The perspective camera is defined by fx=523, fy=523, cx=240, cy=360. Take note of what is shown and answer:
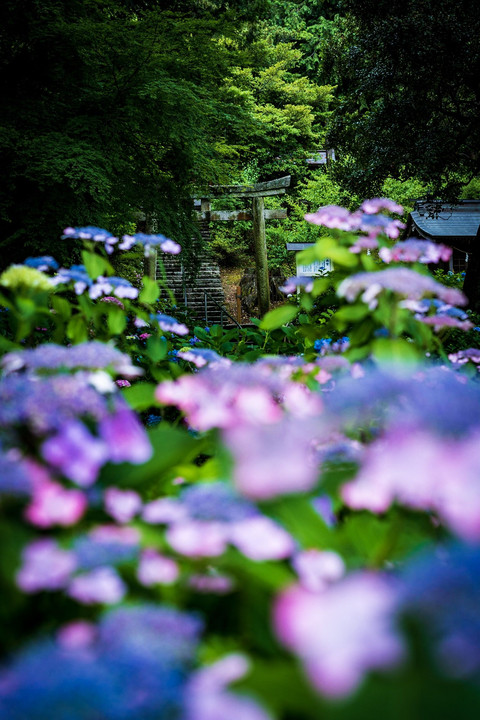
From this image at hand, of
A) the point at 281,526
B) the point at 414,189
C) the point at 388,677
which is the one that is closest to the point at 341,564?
the point at 281,526

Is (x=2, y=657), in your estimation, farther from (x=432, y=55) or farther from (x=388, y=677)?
(x=432, y=55)

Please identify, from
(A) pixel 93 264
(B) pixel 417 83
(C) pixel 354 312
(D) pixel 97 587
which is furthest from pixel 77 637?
(B) pixel 417 83

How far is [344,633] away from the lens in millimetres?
345

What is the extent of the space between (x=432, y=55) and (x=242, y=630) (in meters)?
8.41

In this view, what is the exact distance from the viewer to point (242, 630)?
65cm

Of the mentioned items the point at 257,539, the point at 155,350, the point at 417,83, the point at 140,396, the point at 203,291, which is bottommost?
the point at 203,291

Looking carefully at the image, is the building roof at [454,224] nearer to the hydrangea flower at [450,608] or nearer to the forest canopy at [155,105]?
the forest canopy at [155,105]

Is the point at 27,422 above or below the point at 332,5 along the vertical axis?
below

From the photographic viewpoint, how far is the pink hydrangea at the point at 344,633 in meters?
0.34

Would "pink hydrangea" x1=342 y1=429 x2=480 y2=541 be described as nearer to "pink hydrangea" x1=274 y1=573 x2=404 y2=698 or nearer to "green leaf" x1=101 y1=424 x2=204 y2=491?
"pink hydrangea" x1=274 y1=573 x2=404 y2=698

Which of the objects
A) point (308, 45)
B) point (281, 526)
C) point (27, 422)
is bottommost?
point (281, 526)

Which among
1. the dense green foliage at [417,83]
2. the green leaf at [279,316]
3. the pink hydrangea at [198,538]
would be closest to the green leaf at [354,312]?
the green leaf at [279,316]

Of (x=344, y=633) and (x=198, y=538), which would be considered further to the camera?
(x=198, y=538)

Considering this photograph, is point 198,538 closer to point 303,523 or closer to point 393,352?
A: point 303,523
